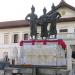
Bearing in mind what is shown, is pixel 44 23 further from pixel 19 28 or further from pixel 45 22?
pixel 19 28

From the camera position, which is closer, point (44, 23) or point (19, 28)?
point (44, 23)

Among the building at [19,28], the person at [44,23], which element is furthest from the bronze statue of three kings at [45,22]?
the building at [19,28]

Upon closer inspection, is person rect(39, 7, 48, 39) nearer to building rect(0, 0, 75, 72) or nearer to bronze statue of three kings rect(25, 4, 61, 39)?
bronze statue of three kings rect(25, 4, 61, 39)

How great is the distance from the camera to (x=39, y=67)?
1194 cm

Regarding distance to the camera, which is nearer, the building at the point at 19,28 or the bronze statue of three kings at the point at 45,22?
the bronze statue of three kings at the point at 45,22

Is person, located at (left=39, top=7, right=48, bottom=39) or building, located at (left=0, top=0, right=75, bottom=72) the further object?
building, located at (left=0, top=0, right=75, bottom=72)

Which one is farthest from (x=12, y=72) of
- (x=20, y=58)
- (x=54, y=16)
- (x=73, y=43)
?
(x=73, y=43)

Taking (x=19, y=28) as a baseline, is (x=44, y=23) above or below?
below

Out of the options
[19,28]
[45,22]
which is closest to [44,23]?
[45,22]

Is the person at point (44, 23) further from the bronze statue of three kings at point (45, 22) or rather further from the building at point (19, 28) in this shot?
the building at point (19, 28)

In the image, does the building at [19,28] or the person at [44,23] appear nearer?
the person at [44,23]

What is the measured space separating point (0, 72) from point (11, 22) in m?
23.2

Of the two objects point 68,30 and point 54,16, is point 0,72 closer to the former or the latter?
point 54,16

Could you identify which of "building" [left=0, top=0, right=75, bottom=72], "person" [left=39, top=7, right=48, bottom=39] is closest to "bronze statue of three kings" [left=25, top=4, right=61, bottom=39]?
"person" [left=39, top=7, right=48, bottom=39]
